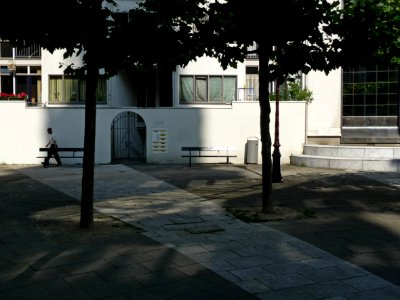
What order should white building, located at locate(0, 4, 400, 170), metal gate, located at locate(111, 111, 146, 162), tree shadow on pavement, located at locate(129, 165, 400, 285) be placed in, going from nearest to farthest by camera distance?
tree shadow on pavement, located at locate(129, 165, 400, 285) < white building, located at locate(0, 4, 400, 170) < metal gate, located at locate(111, 111, 146, 162)

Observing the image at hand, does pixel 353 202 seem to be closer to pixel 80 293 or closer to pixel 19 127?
pixel 80 293

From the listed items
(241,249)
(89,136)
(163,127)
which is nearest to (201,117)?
(163,127)

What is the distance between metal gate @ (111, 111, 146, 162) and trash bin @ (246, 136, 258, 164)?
448 cm

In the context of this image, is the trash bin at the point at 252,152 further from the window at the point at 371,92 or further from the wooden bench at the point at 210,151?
the window at the point at 371,92

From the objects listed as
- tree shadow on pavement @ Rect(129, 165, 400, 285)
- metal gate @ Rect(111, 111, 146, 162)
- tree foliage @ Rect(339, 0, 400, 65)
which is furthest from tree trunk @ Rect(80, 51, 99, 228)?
metal gate @ Rect(111, 111, 146, 162)

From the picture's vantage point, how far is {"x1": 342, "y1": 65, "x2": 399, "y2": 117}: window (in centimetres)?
2461

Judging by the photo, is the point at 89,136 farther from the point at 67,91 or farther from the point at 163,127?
the point at 67,91

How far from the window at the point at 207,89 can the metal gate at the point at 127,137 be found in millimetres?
3394

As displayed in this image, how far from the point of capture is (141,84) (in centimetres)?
2842

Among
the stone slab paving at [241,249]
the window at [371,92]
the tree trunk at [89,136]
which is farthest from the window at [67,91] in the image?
the tree trunk at [89,136]

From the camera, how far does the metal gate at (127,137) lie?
77.8 ft

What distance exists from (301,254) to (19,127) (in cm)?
1738

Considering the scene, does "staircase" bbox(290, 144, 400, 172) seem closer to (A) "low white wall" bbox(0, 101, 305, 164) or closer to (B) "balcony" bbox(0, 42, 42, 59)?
(A) "low white wall" bbox(0, 101, 305, 164)

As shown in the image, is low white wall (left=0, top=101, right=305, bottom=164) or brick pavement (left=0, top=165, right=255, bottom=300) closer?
brick pavement (left=0, top=165, right=255, bottom=300)
